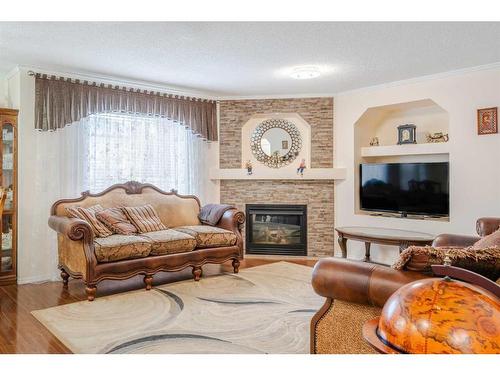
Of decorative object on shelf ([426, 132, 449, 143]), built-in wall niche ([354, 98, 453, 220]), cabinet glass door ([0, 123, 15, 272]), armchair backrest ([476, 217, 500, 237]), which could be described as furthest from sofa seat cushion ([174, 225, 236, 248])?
decorative object on shelf ([426, 132, 449, 143])

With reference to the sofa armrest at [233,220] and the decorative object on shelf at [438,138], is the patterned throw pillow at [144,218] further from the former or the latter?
the decorative object on shelf at [438,138]

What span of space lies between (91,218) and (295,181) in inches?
115

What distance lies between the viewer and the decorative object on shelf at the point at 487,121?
4211 mm

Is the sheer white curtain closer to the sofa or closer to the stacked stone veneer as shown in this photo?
the sofa

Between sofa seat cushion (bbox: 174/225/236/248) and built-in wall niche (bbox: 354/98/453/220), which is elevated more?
built-in wall niche (bbox: 354/98/453/220)

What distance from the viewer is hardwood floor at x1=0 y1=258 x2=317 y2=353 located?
263cm

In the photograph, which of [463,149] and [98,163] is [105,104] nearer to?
[98,163]

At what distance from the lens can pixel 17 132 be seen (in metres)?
4.30

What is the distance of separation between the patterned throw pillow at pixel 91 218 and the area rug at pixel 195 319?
679 millimetres

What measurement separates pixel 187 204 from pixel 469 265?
4.00 metres

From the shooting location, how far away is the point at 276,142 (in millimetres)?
5980

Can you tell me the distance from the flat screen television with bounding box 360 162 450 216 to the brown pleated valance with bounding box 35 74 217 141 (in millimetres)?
2354

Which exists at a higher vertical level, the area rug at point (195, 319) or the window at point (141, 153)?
the window at point (141, 153)

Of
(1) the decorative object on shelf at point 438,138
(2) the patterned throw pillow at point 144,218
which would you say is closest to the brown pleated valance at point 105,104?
(2) the patterned throw pillow at point 144,218
